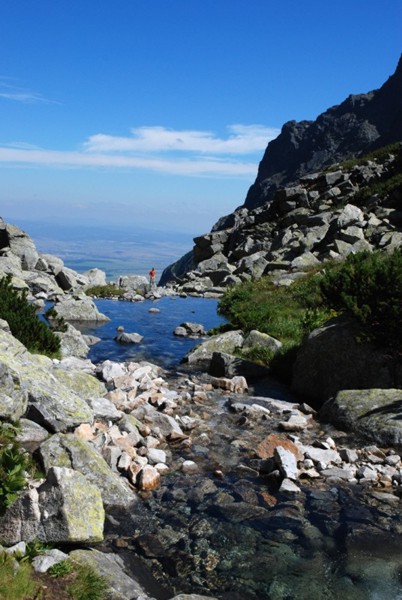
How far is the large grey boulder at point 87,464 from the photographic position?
8.78 m

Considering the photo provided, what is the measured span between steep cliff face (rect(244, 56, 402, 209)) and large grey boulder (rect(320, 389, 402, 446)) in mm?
135549

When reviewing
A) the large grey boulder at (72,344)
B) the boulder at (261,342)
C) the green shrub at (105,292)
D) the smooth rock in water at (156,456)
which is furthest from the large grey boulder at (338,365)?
the green shrub at (105,292)

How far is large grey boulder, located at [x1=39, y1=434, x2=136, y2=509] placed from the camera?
28.8 feet

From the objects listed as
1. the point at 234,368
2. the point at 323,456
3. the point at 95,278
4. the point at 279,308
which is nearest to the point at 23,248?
the point at 95,278

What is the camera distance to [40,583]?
609 cm

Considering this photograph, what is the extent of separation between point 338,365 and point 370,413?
3.16m

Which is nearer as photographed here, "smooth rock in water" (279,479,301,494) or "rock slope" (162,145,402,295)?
"smooth rock in water" (279,479,301,494)

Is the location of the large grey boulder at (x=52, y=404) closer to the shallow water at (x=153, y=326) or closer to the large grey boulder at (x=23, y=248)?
the shallow water at (x=153, y=326)

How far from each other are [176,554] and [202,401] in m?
7.66

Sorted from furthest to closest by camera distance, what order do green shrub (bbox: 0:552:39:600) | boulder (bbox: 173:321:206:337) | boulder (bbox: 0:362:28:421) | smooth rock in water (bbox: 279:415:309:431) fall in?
1. boulder (bbox: 173:321:206:337)
2. smooth rock in water (bbox: 279:415:309:431)
3. boulder (bbox: 0:362:28:421)
4. green shrub (bbox: 0:552:39:600)

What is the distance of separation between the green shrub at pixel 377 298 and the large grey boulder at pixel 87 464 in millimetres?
9355

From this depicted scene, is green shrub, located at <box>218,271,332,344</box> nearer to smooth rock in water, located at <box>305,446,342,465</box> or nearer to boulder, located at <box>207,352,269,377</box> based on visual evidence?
boulder, located at <box>207,352,269,377</box>

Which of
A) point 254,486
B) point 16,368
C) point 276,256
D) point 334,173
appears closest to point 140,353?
point 16,368

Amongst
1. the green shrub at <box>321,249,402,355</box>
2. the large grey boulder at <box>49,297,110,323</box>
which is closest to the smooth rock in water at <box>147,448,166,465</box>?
the green shrub at <box>321,249,402,355</box>
